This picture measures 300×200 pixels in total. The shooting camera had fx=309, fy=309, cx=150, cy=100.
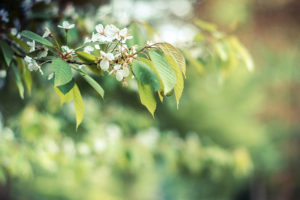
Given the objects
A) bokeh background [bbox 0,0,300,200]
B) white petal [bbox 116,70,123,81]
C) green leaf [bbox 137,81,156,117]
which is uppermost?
white petal [bbox 116,70,123,81]

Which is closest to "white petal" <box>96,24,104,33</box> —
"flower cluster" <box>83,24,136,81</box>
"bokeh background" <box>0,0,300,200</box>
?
"flower cluster" <box>83,24,136,81</box>

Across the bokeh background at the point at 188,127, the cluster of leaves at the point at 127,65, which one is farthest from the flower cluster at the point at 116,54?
the bokeh background at the point at 188,127

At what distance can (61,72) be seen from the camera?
0.46 metres

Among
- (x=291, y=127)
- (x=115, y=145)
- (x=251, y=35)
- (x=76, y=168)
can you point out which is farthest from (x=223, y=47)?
(x=291, y=127)

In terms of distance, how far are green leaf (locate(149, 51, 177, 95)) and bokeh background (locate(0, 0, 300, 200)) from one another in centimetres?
73

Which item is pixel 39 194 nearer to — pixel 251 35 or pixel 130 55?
→ pixel 251 35

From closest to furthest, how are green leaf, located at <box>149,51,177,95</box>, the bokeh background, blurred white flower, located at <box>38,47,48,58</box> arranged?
green leaf, located at <box>149,51,177,95</box>
blurred white flower, located at <box>38,47,48,58</box>
the bokeh background

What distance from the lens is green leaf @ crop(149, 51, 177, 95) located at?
1.44 ft

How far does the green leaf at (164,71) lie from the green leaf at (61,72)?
129mm

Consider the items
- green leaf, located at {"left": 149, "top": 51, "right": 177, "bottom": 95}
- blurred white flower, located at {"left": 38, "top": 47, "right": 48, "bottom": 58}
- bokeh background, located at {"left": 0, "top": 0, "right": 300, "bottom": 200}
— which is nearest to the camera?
green leaf, located at {"left": 149, "top": 51, "right": 177, "bottom": 95}

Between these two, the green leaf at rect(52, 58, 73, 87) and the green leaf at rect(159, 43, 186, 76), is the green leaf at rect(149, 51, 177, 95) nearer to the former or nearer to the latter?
the green leaf at rect(159, 43, 186, 76)

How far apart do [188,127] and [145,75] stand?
15.9 feet

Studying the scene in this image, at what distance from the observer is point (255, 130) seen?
18.2 feet

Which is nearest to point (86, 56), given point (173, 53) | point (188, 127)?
point (173, 53)
